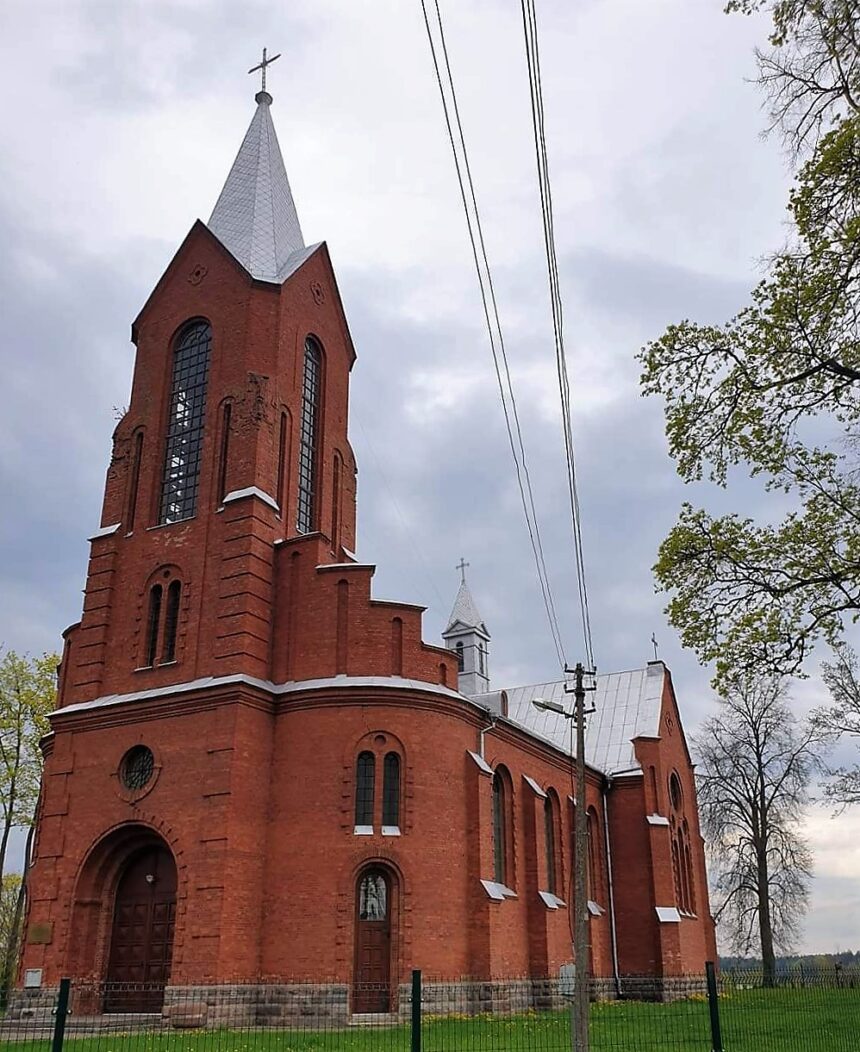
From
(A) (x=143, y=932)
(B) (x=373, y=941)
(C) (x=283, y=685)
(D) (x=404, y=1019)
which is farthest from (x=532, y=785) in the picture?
(A) (x=143, y=932)

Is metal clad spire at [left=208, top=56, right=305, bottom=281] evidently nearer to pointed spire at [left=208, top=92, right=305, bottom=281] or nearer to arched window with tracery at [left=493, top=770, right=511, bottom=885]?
pointed spire at [left=208, top=92, right=305, bottom=281]

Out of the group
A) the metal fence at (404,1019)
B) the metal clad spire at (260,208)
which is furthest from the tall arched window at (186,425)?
the metal fence at (404,1019)

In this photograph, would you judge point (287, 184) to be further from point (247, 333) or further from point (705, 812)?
point (705, 812)

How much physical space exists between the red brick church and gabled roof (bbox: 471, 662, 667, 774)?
7.47 metres

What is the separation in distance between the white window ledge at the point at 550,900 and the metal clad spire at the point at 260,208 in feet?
62.8

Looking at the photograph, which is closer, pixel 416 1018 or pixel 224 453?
pixel 416 1018

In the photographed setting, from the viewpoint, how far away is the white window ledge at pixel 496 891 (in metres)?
23.9

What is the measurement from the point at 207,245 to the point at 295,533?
9398 mm

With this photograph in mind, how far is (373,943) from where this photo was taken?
22375 millimetres

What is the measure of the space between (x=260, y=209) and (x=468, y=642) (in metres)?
21.8

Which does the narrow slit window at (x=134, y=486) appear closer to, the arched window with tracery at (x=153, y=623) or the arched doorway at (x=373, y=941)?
the arched window with tracery at (x=153, y=623)

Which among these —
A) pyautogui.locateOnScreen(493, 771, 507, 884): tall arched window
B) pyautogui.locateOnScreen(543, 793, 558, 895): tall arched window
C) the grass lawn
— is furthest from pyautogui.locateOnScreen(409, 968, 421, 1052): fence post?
pyautogui.locateOnScreen(543, 793, 558, 895): tall arched window

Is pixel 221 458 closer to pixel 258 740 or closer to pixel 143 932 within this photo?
pixel 258 740

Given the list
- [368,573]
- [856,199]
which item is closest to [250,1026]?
[368,573]
